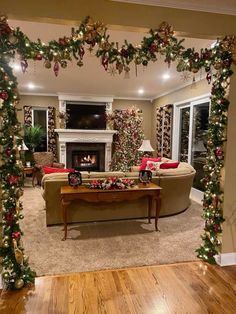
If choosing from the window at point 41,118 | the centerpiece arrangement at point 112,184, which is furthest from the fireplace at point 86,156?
the centerpiece arrangement at point 112,184

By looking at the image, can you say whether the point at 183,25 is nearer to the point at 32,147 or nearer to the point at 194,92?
the point at 194,92

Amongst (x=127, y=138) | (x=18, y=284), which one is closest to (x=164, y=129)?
(x=127, y=138)

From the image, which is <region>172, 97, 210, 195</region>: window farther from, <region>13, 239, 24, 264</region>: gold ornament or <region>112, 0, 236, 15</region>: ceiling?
<region>13, 239, 24, 264</region>: gold ornament

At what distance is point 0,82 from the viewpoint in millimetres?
2141

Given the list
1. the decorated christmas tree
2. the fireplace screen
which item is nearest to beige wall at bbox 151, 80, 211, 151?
A: the decorated christmas tree

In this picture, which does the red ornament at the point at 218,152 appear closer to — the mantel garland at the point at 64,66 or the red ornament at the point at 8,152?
the mantel garland at the point at 64,66

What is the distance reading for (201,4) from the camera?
8.14ft

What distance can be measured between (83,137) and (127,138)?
1.67 meters

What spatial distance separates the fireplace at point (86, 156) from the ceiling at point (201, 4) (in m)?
6.02

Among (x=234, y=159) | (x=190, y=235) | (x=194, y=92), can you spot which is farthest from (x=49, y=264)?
(x=194, y=92)

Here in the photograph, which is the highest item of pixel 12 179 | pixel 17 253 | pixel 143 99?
pixel 143 99

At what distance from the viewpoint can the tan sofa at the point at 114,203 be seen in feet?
12.3

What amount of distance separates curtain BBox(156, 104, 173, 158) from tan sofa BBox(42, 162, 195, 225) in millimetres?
2599

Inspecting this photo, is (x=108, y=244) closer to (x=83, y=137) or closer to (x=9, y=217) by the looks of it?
(x=9, y=217)
